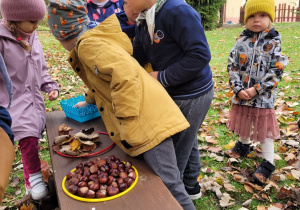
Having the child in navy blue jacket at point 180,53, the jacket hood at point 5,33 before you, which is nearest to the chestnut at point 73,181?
the child in navy blue jacket at point 180,53

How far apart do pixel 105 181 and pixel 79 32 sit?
1185 mm

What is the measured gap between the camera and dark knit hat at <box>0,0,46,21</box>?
2424 millimetres

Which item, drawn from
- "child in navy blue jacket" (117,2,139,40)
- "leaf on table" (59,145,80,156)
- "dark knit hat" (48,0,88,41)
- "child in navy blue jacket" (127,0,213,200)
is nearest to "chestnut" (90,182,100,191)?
"leaf on table" (59,145,80,156)

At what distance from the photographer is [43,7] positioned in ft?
8.53

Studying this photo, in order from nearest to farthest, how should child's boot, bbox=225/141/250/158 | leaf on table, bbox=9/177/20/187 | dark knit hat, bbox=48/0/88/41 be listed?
dark knit hat, bbox=48/0/88/41
leaf on table, bbox=9/177/20/187
child's boot, bbox=225/141/250/158

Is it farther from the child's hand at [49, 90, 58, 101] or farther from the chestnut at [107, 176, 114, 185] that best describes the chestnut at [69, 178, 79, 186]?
the child's hand at [49, 90, 58, 101]

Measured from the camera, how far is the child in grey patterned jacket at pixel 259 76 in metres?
2.80

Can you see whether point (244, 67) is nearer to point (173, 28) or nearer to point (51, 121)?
point (173, 28)

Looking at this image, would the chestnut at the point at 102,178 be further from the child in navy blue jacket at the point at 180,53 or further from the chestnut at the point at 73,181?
the child in navy blue jacket at the point at 180,53

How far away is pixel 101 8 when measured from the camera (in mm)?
3455

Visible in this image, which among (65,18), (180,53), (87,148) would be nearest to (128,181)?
(87,148)

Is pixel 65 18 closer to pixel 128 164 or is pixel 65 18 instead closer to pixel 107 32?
pixel 107 32

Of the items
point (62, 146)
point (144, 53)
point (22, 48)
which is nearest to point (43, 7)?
point (22, 48)

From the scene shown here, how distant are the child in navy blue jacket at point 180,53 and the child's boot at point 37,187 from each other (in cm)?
128
